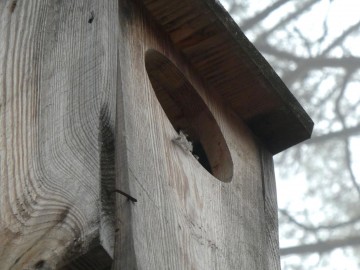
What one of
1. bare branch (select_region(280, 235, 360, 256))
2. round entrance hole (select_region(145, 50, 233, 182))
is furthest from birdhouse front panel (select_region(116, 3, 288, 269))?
bare branch (select_region(280, 235, 360, 256))

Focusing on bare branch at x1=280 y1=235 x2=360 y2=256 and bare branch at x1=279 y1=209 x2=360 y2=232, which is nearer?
bare branch at x1=280 y1=235 x2=360 y2=256

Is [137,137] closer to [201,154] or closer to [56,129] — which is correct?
[56,129]

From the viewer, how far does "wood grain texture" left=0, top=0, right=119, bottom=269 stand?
1651 mm

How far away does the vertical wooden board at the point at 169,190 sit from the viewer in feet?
5.85

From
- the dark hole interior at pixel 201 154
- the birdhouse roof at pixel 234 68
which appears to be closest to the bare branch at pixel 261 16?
the birdhouse roof at pixel 234 68

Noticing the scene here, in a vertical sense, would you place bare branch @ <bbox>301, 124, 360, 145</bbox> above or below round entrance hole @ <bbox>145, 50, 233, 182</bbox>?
above

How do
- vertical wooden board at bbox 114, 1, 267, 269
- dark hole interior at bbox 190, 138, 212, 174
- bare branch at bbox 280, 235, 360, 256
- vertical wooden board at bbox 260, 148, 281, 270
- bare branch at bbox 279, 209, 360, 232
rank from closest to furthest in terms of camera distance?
1. vertical wooden board at bbox 114, 1, 267, 269
2. vertical wooden board at bbox 260, 148, 281, 270
3. dark hole interior at bbox 190, 138, 212, 174
4. bare branch at bbox 280, 235, 360, 256
5. bare branch at bbox 279, 209, 360, 232

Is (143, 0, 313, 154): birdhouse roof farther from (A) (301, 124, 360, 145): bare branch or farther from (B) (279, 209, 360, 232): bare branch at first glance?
(A) (301, 124, 360, 145): bare branch

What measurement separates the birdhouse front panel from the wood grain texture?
67mm

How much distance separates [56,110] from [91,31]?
0.66 ft

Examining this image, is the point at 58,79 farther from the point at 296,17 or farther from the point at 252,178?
the point at 296,17

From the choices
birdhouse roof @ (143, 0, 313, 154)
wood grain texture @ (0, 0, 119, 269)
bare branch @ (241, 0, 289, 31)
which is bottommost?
wood grain texture @ (0, 0, 119, 269)

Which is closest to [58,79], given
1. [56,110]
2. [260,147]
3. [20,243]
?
[56,110]

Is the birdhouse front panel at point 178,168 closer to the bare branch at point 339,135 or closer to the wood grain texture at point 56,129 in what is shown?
the wood grain texture at point 56,129
